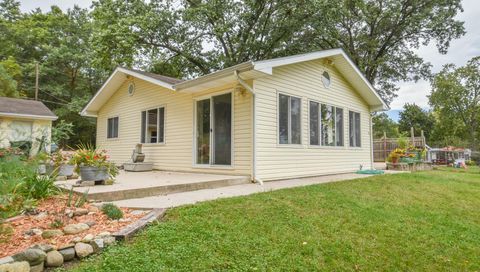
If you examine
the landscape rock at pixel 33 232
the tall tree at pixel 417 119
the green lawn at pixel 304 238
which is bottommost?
the green lawn at pixel 304 238

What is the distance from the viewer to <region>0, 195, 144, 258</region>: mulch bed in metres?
2.56

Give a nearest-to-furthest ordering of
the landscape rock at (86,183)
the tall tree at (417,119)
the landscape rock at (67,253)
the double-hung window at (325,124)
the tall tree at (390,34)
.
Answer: the landscape rock at (67,253) < the landscape rock at (86,183) < the double-hung window at (325,124) < the tall tree at (390,34) < the tall tree at (417,119)

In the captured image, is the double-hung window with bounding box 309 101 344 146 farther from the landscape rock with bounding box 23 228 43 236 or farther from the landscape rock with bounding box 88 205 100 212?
the landscape rock with bounding box 23 228 43 236

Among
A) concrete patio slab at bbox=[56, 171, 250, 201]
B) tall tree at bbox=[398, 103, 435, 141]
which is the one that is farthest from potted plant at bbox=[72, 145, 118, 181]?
tall tree at bbox=[398, 103, 435, 141]

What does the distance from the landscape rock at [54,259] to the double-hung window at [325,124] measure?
660 cm

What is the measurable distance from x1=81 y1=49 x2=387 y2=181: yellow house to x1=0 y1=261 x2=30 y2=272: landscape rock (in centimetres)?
455

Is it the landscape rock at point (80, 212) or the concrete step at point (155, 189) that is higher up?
the concrete step at point (155, 189)

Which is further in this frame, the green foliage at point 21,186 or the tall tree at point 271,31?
the tall tree at point 271,31

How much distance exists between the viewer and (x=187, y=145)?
795 centimetres

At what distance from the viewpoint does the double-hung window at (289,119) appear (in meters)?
7.05

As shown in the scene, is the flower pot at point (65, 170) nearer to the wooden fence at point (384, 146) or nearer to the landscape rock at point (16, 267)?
the landscape rock at point (16, 267)

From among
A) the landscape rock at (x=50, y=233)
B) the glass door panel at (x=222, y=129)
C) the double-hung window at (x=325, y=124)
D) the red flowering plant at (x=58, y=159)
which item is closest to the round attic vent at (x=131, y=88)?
the glass door panel at (x=222, y=129)

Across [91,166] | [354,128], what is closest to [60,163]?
[91,166]

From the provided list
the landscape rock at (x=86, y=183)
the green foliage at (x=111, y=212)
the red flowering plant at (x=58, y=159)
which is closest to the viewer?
the green foliage at (x=111, y=212)
